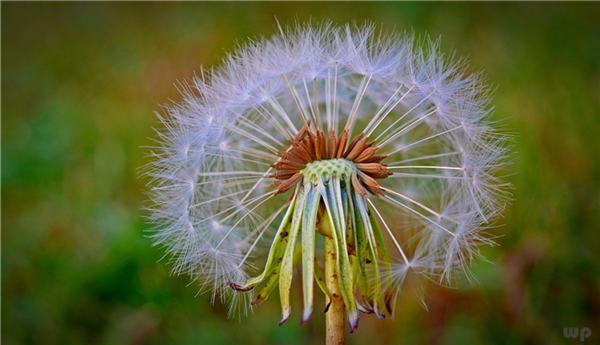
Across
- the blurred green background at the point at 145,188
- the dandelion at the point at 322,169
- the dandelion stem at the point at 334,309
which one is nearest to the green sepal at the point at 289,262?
the dandelion at the point at 322,169

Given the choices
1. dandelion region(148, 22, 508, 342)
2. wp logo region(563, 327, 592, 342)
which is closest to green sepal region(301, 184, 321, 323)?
dandelion region(148, 22, 508, 342)

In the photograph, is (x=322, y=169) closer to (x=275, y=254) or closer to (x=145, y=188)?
(x=275, y=254)

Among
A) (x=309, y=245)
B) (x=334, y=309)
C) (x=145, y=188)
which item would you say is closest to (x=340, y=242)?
(x=309, y=245)

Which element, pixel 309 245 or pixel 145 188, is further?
pixel 145 188

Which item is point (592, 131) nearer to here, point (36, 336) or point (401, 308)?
point (401, 308)

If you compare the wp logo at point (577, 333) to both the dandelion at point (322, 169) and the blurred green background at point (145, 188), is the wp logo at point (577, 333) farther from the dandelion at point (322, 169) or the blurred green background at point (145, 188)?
the dandelion at point (322, 169)

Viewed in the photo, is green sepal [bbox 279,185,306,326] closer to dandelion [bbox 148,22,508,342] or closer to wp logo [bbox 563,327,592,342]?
dandelion [bbox 148,22,508,342]
